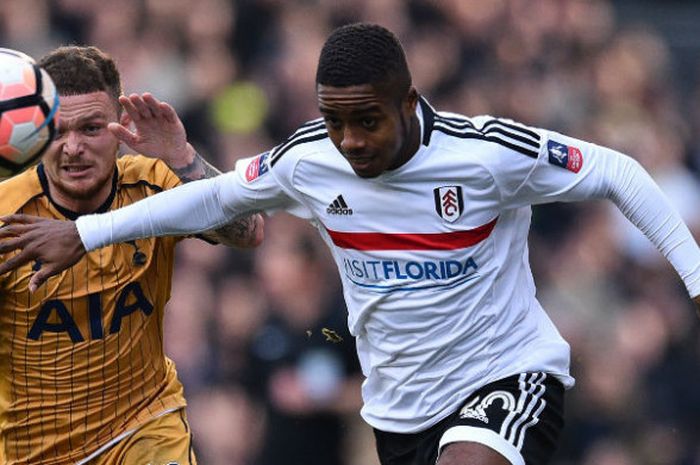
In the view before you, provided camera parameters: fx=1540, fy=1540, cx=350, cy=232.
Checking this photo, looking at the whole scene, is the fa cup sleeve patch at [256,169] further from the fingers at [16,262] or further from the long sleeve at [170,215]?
the fingers at [16,262]

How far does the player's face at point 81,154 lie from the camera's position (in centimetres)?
645

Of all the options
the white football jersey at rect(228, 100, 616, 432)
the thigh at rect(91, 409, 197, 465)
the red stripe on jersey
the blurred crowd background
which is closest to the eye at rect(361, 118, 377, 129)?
the white football jersey at rect(228, 100, 616, 432)

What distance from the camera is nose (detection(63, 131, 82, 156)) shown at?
253 inches

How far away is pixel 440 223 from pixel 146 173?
141 cm

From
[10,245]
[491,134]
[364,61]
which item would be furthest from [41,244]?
[491,134]

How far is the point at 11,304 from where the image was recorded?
21.2ft

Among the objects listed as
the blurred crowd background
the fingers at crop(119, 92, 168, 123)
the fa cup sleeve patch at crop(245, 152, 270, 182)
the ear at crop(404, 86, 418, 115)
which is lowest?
the blurred crowd background

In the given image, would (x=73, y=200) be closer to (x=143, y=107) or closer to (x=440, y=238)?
(x=143, y=107)

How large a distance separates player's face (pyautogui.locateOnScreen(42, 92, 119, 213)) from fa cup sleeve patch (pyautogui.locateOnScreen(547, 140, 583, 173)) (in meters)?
1.87

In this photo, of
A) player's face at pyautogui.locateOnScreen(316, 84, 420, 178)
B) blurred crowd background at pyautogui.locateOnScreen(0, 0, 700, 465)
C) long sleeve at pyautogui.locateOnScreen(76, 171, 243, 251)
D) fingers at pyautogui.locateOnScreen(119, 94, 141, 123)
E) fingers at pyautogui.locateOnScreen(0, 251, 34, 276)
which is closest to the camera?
player's face at pyautogui.locateOnScreen(316, 84, 420, 178)

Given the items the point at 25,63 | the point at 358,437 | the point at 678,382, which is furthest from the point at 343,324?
the point at 25,63

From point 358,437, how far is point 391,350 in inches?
142

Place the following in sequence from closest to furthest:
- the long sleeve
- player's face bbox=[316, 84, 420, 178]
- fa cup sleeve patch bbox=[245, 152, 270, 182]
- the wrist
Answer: player's face bbox=[316, 84, 420, 178] → the long sleeve → fa cup sleeve patch bbox=[245, 152, 270, 182] → the wrist

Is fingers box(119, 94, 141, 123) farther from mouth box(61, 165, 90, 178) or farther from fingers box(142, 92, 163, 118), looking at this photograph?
mouth box(61, 165, 90, 178)
